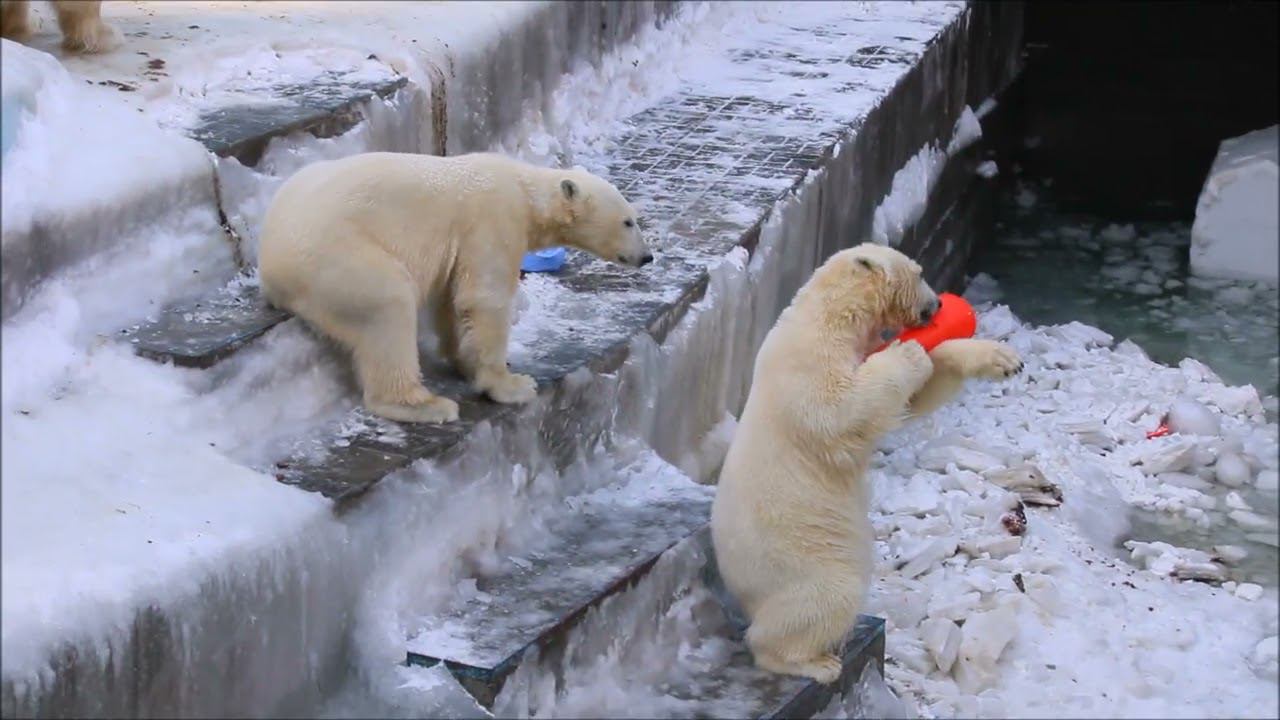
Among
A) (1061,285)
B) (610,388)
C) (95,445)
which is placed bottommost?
(1061,285)

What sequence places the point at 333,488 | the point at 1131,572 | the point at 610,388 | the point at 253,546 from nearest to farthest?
→ the point at 253,546
the point at 333,488
the point at 610,388
the point at 1131,572

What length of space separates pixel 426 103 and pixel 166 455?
2.23 metres

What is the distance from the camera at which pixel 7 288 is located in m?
3.94

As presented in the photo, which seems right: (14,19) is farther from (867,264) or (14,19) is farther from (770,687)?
(770,687)

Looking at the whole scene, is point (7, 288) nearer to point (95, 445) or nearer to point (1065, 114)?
point (95, 445)

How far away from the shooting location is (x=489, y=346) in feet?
14.7

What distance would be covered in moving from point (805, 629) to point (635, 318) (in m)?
Answer: 1.34

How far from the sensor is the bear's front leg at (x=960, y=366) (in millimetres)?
4387

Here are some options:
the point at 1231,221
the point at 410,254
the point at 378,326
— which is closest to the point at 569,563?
the point at 378,326

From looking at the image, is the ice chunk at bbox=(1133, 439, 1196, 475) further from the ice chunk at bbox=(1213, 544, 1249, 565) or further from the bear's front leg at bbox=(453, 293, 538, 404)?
the bear's front leg at bbox=(453, 293, 538, 404)

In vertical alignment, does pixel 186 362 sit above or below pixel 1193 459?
above

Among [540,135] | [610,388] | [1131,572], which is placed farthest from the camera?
[540,135]

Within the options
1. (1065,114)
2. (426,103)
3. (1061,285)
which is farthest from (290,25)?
(1065,114)

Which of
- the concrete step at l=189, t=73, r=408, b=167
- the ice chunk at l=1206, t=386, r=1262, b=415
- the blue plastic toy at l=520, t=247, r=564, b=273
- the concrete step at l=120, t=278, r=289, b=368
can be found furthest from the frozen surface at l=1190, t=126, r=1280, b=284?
the concrete step at l=120, t=278, r=289, b=368
